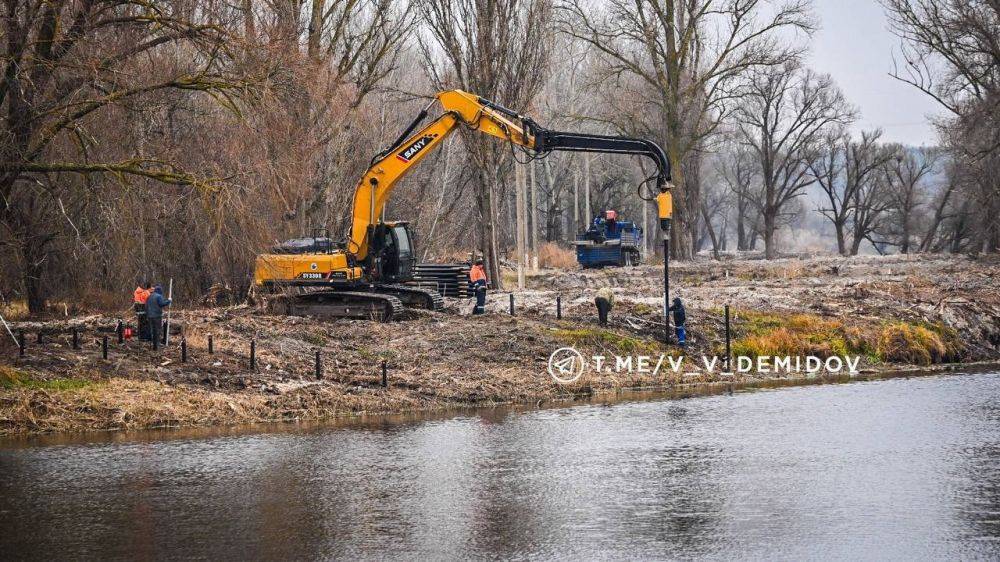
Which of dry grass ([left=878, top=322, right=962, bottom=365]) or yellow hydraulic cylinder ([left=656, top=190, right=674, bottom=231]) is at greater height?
yellow hydraulic cylinder ([left=656, top=190, right=674, bottom=231])

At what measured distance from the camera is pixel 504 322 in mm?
26422

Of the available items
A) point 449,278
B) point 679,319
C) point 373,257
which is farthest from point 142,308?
point 449,278

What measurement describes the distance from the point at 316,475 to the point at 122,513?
2656 mm

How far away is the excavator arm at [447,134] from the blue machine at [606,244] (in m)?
25.3

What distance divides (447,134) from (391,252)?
3.62 m

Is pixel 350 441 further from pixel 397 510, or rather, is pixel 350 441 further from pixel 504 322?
pixel 504 322

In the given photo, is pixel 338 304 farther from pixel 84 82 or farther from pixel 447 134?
pixel 84 82

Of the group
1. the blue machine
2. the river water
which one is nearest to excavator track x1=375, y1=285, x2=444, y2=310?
the river water

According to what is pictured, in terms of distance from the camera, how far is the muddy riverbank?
19.0m

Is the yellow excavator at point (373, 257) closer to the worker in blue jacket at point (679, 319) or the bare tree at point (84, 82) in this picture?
the worker in blue jacket at point (679, 319)

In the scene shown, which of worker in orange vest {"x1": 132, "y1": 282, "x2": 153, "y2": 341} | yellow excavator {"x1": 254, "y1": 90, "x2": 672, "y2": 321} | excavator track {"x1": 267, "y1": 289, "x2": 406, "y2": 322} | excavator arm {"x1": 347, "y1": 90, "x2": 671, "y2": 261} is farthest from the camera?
excavator track {"x1": 267, "y1": 289, "x2": 406, "y2": 322}

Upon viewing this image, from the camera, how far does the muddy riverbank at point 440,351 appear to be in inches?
747

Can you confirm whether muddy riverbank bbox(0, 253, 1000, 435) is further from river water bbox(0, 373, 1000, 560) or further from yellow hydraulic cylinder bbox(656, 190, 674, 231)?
yellow hydraulic cylinder bbox(656, 190, 674, 231)

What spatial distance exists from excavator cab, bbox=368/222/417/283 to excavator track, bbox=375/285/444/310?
304mm
